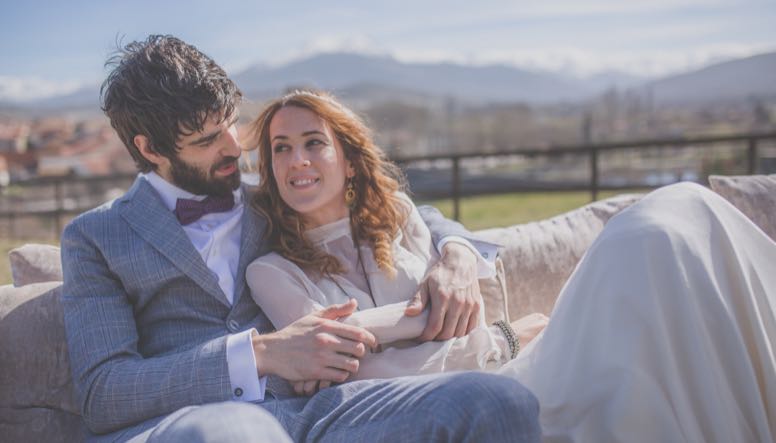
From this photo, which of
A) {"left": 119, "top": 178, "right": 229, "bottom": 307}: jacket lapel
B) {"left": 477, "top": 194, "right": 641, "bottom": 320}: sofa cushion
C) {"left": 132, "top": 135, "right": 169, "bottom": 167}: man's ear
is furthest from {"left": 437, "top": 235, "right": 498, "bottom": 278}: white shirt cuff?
{"left": 132, "top": 135, "right": 169, "bottom": 167}: man's ear

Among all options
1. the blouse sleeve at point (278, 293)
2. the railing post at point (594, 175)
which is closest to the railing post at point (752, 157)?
the railing post at point (594, 175)

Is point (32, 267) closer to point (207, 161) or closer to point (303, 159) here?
point (207, 161)

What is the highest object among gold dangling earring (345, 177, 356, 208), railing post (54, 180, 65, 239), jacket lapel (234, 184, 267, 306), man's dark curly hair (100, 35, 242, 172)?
man's dark curly hair (100, 35, 242, 172)

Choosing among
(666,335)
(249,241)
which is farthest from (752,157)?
(249,241)

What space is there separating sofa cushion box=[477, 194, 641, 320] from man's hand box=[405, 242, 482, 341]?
0.52 metres

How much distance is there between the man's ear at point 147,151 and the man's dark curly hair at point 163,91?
14 millimetres

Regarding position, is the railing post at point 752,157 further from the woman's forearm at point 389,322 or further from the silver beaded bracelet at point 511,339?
the woman's forearm at point 389,322

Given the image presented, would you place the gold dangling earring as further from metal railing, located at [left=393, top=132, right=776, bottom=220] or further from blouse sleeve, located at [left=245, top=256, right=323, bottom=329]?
metal railing, located at [left=393, top=132, right=776, bottom=220]

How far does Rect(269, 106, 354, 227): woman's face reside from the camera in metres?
2.00

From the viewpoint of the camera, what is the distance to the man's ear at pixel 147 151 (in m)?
1.92

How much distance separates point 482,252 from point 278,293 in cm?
81

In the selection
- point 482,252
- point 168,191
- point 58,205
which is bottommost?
point 58,205

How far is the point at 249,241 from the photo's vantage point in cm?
198

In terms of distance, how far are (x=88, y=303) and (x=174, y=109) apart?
0.62 metres
